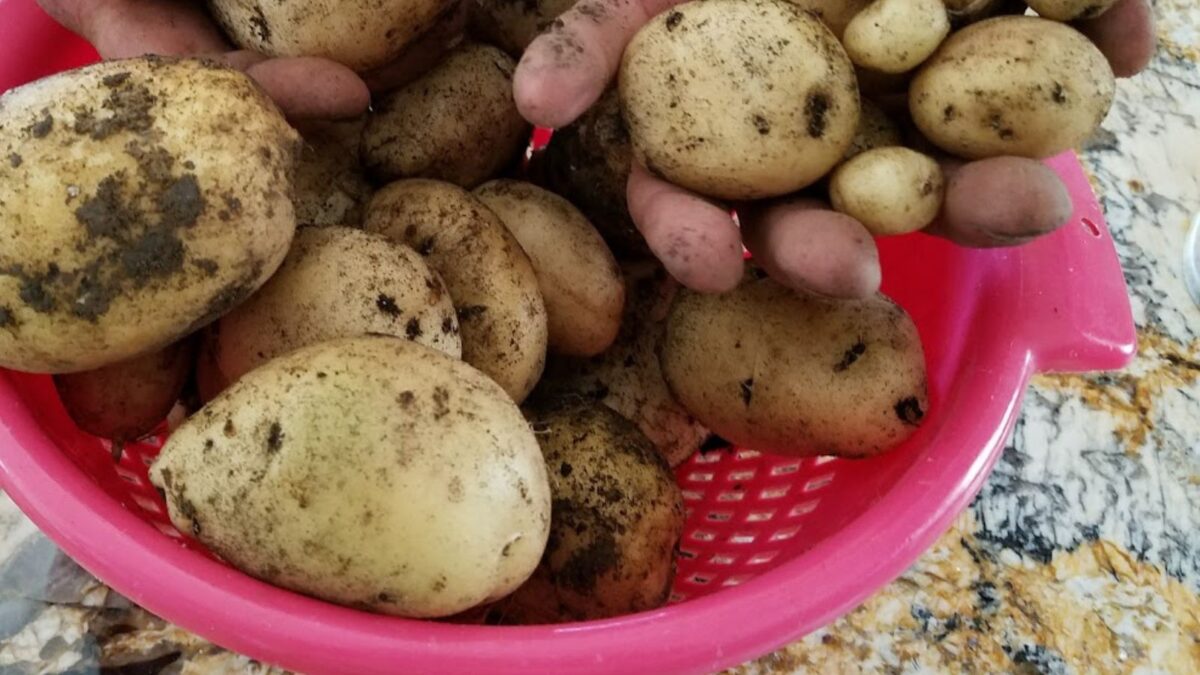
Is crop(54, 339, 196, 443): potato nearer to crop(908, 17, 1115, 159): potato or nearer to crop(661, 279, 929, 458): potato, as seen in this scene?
crop(661, 279, 929, 458): potato

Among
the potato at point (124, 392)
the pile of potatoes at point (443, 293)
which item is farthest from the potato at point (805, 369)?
the potato at point (124, 392)

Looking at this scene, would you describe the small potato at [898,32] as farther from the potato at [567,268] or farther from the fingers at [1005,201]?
the potato at [567,268]

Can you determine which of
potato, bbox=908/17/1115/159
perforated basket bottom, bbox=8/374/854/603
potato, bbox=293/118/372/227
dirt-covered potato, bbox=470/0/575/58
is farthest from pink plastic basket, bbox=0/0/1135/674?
dirt-covered potato, bbox=470/0/575/58

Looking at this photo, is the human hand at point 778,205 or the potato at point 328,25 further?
the potato at point 328,25

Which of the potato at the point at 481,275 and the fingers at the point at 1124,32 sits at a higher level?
the fingers at the point at 1124,32

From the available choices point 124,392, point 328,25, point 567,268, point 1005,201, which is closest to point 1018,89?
point 1005,201

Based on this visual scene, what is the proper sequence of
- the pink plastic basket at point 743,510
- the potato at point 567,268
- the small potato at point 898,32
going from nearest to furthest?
1. the pink plastic basket at point 743,510
2. the small potato at point 898,32
3. the potato at point 567,268

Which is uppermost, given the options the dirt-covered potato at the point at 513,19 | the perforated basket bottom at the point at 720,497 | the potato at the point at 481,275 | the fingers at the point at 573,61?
the fingers at the point at 573,61
